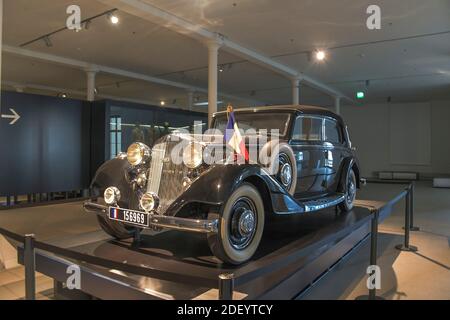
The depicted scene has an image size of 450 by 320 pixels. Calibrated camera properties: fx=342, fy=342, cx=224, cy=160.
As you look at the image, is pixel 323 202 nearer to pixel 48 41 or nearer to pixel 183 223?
pixel 183 223

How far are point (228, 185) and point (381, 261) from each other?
9.30 ft

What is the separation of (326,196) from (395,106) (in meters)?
15.1

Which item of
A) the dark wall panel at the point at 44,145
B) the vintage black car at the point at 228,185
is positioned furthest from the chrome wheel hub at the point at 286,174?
the dark wall panel at the point at 44,145

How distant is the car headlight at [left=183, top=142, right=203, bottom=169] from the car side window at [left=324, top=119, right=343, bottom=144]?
1911 millimetres

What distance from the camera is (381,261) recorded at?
4.05 m

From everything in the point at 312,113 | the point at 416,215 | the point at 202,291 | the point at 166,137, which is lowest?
the point at 416,215

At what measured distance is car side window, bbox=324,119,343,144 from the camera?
3936mm

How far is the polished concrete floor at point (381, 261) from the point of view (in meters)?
3.10

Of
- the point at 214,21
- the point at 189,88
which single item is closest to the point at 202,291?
the point at 214,21

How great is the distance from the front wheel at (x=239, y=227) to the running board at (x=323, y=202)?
664 mm

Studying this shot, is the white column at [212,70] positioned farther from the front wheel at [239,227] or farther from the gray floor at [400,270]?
the front wheel at [239,227]

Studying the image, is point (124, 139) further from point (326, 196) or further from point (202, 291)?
point (202, 291)

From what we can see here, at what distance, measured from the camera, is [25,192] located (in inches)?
285

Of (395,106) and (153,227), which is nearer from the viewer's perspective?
(153,227)
